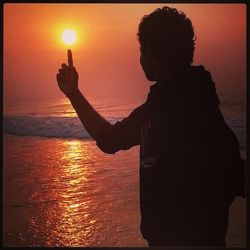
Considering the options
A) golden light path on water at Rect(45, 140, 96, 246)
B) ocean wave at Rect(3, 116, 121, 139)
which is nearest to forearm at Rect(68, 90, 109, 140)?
golden light path on water at Rect(45, 140, 96, 246)

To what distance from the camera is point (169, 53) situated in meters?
1.41

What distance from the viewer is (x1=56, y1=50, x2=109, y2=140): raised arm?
1.45m

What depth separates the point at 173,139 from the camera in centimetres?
Result: 141

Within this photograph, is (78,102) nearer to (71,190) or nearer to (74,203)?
(74,203)

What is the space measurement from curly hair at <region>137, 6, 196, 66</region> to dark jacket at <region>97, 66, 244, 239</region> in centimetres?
7

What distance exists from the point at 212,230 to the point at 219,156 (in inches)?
11.7

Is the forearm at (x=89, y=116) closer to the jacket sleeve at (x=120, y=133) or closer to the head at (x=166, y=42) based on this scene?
the jacket sleeve at (x=120, y=133)

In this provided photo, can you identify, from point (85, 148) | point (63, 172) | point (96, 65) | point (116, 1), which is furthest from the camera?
point (85, 148)

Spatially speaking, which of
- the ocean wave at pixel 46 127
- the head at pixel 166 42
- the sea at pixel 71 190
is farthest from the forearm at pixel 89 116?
the ocean wave at pixel 46 127

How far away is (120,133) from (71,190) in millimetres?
2379

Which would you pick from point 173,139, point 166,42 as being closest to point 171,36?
point 166,42

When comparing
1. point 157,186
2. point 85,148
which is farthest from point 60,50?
point 85,148

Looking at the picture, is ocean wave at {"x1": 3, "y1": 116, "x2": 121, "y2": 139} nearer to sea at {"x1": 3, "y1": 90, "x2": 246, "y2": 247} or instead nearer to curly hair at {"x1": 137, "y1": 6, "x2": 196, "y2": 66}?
sea at {"x1": 3, "y1": 90, "x2": 246, "y2": 247}

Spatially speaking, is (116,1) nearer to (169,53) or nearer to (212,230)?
(169,53)
